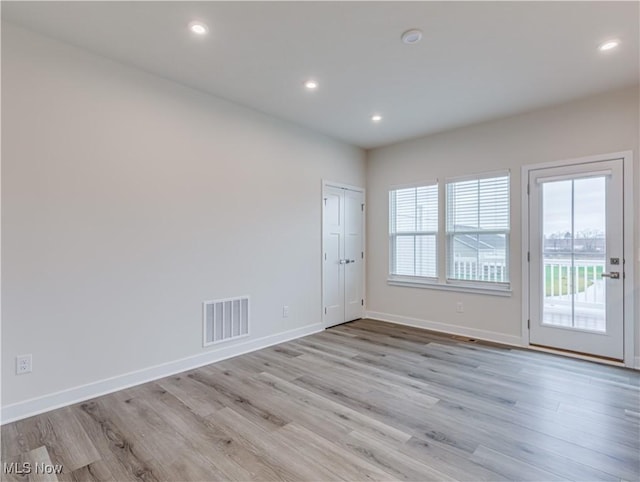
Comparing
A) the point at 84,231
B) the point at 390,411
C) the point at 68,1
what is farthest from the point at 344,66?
the point at 390,411

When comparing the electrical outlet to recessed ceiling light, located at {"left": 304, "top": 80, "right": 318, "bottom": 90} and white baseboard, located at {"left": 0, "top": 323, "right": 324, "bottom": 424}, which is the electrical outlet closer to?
white baseboard, located at {"left": 0, "top": 323, "right": 324, "bottom": 424}

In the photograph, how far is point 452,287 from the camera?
4.56 meters

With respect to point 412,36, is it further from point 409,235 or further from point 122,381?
point 122,381

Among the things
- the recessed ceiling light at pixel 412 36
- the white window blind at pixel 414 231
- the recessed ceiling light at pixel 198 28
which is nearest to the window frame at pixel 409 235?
the white window blind at pixel 414 231

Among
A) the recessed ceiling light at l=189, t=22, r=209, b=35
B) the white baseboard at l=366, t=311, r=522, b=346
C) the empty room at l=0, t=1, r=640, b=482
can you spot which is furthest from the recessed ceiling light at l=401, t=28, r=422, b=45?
the white baseboard at l=366, t=311, r=522, b=346

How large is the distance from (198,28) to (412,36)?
159 cm

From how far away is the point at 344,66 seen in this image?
294cm

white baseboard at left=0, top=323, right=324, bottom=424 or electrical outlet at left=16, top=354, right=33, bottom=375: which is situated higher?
electrical outlet at left=16, top=354, right=33, bottom=375

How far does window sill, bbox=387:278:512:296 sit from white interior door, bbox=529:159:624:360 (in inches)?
13.7

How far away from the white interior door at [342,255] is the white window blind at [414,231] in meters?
0.54

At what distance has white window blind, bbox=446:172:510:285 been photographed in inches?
164

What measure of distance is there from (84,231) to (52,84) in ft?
3.74

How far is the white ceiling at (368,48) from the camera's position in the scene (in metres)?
2.24

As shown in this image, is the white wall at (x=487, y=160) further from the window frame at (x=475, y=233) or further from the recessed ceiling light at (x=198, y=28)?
the recessed ceiling light at (x=198, y=28)
